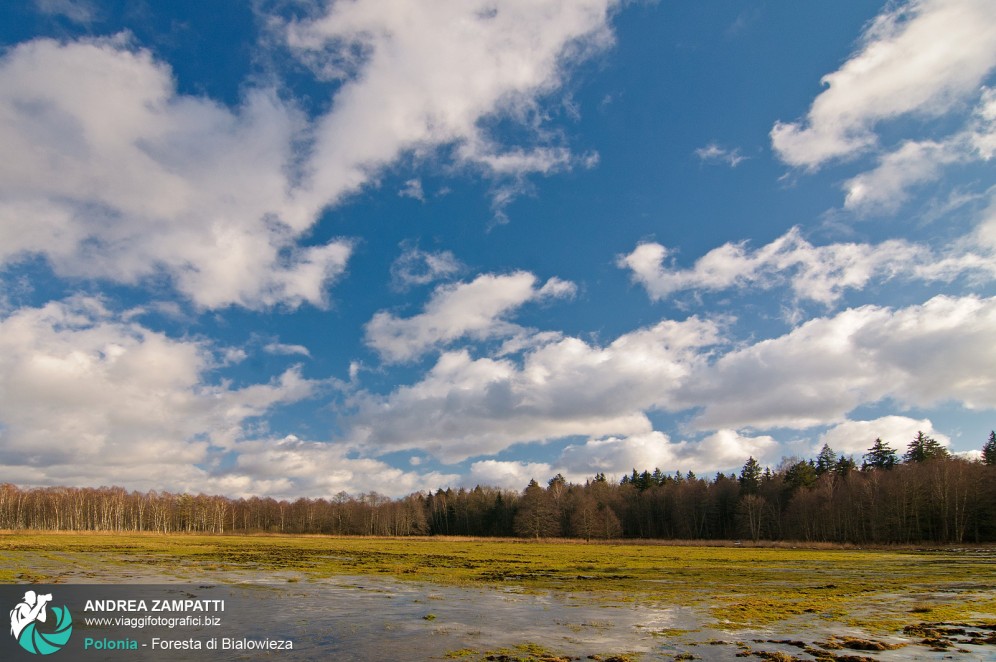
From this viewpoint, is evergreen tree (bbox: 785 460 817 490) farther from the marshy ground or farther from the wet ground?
the wet ground

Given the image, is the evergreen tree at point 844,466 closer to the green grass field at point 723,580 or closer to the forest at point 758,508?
the forest at point 758,508

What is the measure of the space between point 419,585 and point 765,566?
137 ft

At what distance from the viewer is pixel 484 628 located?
26.1 m

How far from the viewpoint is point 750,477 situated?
495 feet

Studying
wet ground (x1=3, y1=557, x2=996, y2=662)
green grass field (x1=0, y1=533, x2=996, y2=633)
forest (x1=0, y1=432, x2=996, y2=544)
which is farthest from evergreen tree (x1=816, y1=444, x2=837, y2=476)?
wet ground (x1=3, y1=557, x2=996, y2=662)

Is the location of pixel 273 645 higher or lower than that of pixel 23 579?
higher

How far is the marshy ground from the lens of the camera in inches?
858

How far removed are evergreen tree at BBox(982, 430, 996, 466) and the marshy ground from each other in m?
88.4

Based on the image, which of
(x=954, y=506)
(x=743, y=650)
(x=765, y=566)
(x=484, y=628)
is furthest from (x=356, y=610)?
(x=954, y=506)

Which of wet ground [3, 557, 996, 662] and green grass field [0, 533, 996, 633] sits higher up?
wet ground [3, 557, 996, 662]

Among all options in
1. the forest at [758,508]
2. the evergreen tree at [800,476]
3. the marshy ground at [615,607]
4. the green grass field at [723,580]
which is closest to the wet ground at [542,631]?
the marshy ground at [615,607]

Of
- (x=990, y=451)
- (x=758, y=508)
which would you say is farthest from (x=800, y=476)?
(x=990, y=451)

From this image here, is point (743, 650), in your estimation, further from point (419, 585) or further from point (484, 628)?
point (419, 585)

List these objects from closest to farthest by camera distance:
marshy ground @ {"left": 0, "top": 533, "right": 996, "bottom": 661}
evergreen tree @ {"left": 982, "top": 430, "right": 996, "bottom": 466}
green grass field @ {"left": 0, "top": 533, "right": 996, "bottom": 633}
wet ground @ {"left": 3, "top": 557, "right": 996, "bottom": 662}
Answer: wet ground @ {"left": 3, "top": 557, "right": 996, "bottom": 662}, marshy ground @ {"left": 0, "top": 533, "right": 996, "bottom": 661}, green grass field @ {"left": 0, "top": 533, "right": 996, "bottom": 633}, evergreen tree @ {"left": 982, "top": 430, "right": 996, "bottom": 466}
